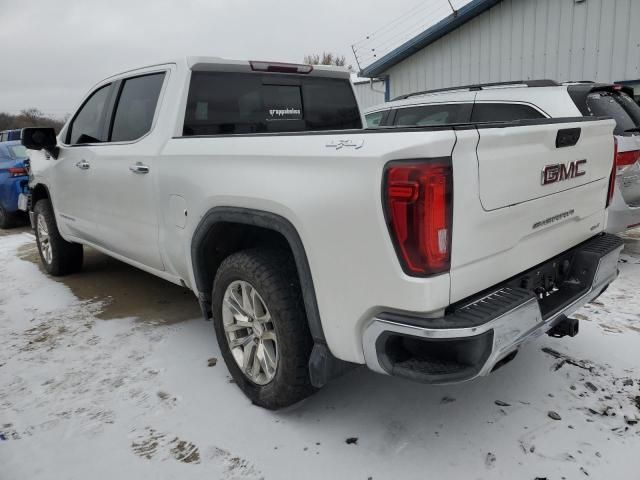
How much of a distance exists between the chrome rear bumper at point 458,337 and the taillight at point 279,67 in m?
2.27

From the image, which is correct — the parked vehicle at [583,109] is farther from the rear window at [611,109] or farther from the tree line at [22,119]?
the tree line at [22,119]

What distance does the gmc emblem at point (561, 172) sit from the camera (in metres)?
2.12

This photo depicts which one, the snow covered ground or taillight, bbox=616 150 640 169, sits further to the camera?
taillight, bbox=616 150 640 169

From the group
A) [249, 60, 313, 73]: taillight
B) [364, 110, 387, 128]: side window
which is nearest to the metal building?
[364, 110, 387, 128]: side window

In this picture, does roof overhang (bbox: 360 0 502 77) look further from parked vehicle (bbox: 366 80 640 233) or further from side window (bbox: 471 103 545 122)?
side window (bbox: 471 103 545 122)

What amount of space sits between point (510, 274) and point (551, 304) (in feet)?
1.29

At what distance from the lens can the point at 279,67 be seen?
350 centimetres

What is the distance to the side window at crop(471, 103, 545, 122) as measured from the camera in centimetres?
454

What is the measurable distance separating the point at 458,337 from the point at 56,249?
15.3 feet

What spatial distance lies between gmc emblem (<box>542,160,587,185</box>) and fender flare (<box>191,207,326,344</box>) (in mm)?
1107

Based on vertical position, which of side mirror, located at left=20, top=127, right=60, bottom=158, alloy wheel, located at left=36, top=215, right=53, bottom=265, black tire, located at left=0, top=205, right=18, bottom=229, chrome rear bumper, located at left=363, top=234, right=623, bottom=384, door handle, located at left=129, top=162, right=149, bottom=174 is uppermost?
side mirror, located at left=20, top=127, right=60, bottom=158

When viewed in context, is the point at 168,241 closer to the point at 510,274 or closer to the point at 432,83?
the point at 510,274

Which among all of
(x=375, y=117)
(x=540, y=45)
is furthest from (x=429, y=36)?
(x=375, y=117)

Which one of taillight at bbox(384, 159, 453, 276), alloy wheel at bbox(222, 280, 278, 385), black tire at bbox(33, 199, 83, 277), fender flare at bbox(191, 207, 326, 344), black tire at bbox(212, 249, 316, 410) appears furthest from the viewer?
black tire at bbox(33, 199, 83, 277)
